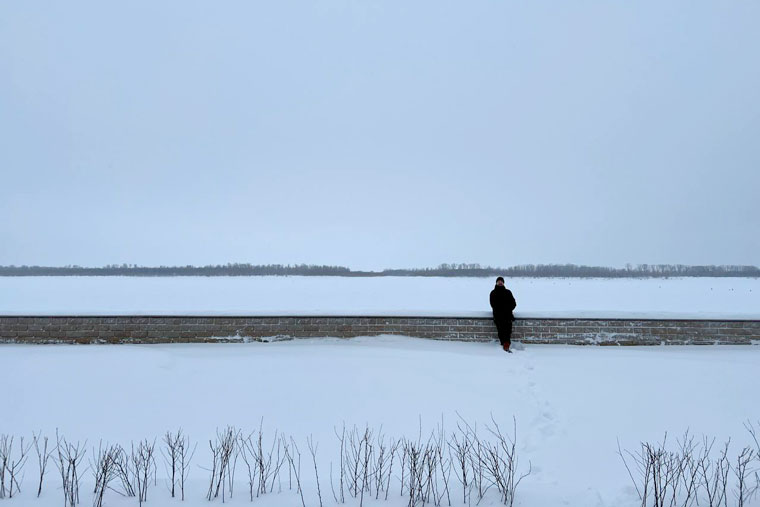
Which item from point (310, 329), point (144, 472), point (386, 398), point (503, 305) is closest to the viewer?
point (144, 472)

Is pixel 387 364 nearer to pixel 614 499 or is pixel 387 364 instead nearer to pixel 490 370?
pixel 490 370

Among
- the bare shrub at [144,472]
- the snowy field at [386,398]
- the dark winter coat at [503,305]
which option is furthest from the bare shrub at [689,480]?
the dark winter coat at [503,305]

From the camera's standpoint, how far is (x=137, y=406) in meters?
5.80

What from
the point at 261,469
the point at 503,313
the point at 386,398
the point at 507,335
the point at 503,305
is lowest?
the point at 386,398

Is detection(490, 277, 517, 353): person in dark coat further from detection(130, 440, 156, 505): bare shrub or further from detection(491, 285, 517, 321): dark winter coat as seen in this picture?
detection(130, 440, 156, 505): bare shrub

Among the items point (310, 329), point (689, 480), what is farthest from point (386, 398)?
point (689, 480)

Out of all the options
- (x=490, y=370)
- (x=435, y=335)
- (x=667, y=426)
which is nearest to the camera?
(x=667, y=426)

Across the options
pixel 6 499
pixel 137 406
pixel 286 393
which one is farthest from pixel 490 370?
pixel 6 499

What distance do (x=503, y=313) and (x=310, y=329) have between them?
3221mm

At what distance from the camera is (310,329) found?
8281 mm

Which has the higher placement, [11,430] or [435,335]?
[435,335]

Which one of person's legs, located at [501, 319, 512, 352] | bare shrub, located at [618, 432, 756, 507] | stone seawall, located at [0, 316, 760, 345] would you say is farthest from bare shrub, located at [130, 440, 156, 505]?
person's legs, located at [501, 319, 512, 352]

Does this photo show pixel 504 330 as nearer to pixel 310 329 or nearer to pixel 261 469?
pixel 310 329

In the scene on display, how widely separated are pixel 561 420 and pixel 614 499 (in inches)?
72.5
